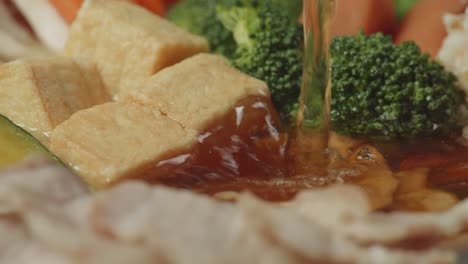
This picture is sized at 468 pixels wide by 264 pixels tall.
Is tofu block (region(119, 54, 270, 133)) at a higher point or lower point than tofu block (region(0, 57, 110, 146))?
higher

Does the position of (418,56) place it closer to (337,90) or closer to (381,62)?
(381,62)

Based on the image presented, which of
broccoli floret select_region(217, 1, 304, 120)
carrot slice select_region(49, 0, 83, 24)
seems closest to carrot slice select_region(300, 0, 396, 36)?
broccoli floret select_region(217, 1, 304, 120)

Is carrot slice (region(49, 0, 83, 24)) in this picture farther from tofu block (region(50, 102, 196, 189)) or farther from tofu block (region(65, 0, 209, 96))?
tofu block (region(50, 102, 196, 189))

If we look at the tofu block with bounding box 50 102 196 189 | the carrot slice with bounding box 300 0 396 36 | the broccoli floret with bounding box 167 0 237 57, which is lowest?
the broccoli floret with bounding box 167 0 237 57

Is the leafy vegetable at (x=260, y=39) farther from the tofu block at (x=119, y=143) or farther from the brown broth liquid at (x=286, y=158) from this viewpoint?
the tofu block at (x=119, y=143)

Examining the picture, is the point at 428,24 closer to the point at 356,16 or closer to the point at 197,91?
the point at 356,16
